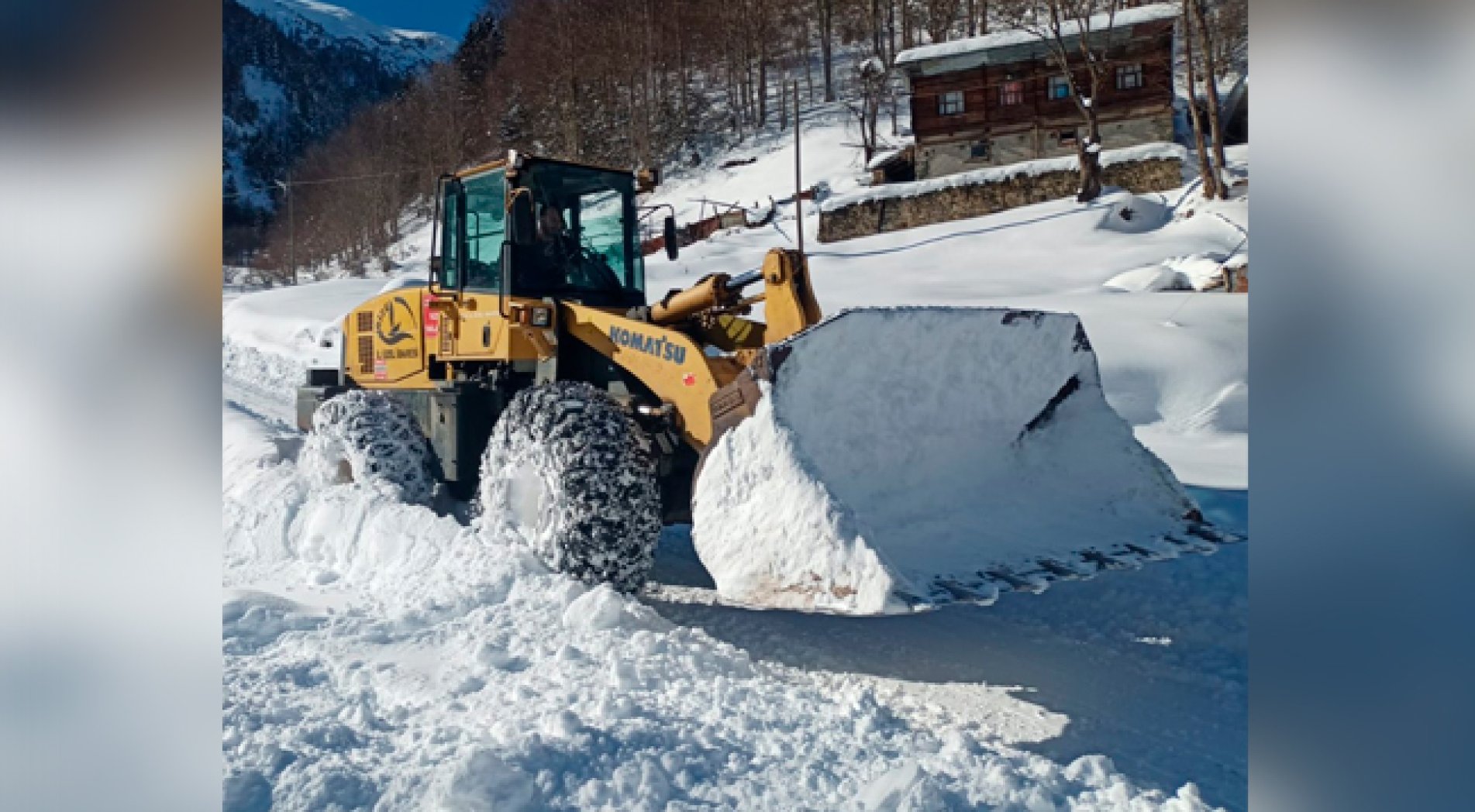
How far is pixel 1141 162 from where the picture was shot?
25984mm

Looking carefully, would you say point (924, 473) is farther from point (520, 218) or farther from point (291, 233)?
point (291, 233)

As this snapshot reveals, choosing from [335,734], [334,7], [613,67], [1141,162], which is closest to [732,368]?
[335,734]

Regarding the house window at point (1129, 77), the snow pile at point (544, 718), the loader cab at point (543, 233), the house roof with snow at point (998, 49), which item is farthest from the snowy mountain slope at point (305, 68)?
the snow pile at point (544, 718)

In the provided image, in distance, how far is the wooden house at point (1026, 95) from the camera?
99.0ft

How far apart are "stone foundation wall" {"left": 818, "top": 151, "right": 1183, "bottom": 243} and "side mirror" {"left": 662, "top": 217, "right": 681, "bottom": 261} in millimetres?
21335

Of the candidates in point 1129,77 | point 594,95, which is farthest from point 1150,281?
point 594,95

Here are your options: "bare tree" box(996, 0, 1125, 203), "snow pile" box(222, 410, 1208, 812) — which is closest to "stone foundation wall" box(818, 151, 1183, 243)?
"bare tree" box(996, 0, 1125, 203)

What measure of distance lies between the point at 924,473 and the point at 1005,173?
2459 centimetres

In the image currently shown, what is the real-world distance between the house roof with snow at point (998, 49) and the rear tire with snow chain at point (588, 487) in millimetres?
28912

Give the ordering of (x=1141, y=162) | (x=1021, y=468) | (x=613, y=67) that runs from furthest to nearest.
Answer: (x=613, y=67) < (x=1141, y=162) < (x=1021, y=468)

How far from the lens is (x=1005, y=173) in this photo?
90.0 feet
